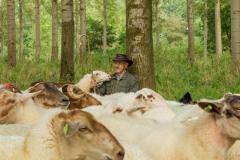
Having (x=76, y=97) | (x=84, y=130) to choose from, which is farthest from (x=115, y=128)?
(x=84, y=130)

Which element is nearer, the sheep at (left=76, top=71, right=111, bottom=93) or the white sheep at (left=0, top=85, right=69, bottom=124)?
the white sheep at (left=0, top=85, right=69, bottom=124)

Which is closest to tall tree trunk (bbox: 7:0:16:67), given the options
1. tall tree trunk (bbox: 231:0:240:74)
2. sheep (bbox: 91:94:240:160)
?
tall tree trunk (bbox: 231:0:240:74)

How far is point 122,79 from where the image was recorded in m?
10.9

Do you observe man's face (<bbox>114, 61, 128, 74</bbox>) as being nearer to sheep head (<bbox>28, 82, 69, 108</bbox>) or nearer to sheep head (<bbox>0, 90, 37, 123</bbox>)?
sheep head (<bbox>28, 82, 69, 108</bbox>)

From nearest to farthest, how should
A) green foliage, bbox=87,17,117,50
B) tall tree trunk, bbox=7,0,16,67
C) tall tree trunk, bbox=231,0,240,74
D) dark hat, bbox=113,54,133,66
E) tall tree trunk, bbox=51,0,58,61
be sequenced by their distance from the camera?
dark hat, bbox=113,54,133,66 → tall tree trunk, bbox=231,0,240,74 → tall tree trunk, bbox=7,0,16,67 → tall tree trunk, bbox=51,0,58,61 → green foliage, bbox=87,17,117,50

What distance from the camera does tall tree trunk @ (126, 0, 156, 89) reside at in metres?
10.8

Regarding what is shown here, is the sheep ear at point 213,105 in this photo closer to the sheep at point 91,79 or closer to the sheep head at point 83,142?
the sheep head at point 83,142

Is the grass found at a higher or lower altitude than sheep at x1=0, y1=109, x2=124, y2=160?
higher

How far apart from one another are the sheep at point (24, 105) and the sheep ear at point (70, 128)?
353 centimetres

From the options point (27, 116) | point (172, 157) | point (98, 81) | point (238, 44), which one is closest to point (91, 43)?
point (238, 44)

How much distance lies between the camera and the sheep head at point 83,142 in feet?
16.4

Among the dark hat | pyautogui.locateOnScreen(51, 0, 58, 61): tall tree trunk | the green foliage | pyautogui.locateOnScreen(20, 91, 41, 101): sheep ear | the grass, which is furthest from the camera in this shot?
the green foliage

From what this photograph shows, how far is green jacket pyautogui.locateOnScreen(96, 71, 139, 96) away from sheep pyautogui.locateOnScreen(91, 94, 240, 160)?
3.81m

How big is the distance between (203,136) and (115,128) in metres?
1.80
